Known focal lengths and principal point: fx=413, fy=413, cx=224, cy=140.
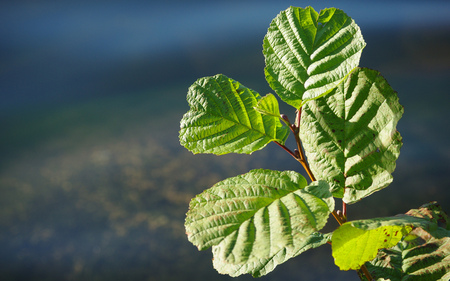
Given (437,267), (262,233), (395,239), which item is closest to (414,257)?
(437,267)

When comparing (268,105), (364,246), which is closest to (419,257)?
(364,246)

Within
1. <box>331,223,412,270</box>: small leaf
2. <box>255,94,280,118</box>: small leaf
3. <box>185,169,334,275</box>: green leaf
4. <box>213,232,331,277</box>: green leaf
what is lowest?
<box>331,223,412,270</box>: small leaf

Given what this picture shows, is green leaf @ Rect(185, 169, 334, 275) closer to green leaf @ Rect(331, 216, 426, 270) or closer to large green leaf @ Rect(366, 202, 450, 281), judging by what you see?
green leaf @ Rect(331, 216, 426, 270)

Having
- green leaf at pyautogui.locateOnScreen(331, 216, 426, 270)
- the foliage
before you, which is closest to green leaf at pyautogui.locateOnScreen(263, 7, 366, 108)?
the foliage

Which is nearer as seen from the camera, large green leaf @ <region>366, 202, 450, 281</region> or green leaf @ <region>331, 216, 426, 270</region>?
green leaf @ <region>331, 216, 426, 270</region>

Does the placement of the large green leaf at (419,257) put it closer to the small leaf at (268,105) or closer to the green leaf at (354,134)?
the green leaf at (354,134)
